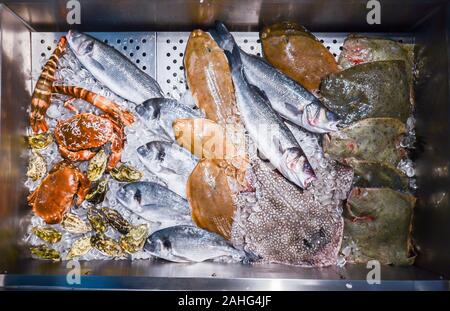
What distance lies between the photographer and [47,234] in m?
2.11

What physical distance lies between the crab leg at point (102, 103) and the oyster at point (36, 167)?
414mm

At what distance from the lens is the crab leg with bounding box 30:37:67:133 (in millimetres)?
2140

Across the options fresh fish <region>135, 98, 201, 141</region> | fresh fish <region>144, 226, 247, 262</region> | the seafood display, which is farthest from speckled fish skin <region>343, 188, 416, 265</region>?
fresh fish <region>135, 98, 201, 141</region>

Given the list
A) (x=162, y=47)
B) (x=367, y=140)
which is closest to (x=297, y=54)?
(x=367, y=140)

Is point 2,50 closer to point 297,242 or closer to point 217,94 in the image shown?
point 217,94

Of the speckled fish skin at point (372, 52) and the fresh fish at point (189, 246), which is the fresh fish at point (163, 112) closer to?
the fresh fish at point (189, 246)

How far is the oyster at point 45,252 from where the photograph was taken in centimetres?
210

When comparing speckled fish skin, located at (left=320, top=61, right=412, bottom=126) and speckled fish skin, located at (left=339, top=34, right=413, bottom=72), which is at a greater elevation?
speckled fish skin, located at (left=339, top=34, right=413, bottom=72)

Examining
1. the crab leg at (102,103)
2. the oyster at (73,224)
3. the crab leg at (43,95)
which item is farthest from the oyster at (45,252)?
the crab leg at (102,103)

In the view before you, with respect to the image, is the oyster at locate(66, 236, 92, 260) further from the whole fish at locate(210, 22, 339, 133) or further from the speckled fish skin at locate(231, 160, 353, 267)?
the whole fish at locate(210, 22, 339, 133)

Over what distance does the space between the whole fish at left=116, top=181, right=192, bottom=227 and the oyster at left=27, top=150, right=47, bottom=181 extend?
47 centimetres

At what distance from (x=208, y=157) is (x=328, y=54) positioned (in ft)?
3.05

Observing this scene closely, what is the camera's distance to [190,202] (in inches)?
81.4

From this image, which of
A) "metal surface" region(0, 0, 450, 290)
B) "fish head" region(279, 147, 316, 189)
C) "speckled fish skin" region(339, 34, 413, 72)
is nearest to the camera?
"metal surface" region(0, 0, 450, 290)
